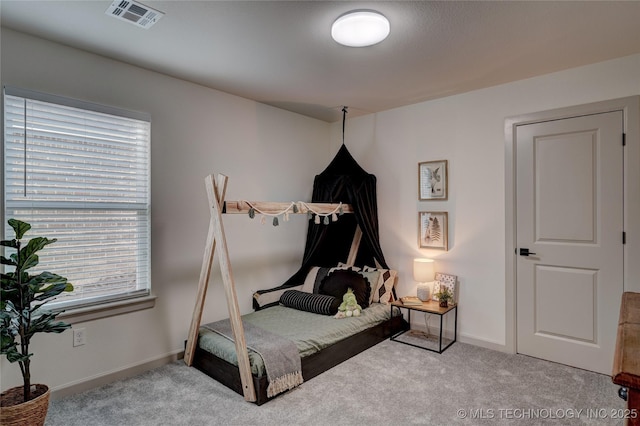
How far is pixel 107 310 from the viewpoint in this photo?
274cm

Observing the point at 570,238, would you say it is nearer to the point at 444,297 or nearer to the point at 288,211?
the point at 444,297

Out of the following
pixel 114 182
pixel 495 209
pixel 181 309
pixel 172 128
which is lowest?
pixel 181 309

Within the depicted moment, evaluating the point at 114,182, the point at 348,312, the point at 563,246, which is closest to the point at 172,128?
the point at 114,182

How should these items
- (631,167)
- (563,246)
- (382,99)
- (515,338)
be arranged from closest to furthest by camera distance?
(631,167) → (563,246) → (515,338) → (382,99)

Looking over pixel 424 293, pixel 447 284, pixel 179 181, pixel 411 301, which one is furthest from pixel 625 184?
pixel 179 181

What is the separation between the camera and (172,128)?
3174 millimetres

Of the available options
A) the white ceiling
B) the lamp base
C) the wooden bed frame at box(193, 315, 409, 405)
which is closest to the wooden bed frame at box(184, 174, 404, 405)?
the wooden bed frame at box(193, 315, 409, 405)

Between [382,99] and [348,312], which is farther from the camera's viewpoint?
[382,99]

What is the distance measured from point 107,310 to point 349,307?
2098 mm

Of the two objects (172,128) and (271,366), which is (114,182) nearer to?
(172,128)

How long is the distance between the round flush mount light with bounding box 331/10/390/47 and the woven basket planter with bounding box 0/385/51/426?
276cm

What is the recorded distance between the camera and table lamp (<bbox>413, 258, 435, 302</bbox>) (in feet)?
12.0

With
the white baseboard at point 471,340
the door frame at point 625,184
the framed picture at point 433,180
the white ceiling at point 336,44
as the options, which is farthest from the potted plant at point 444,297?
the white ceiling at point 336,44

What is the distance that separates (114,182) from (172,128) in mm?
705
